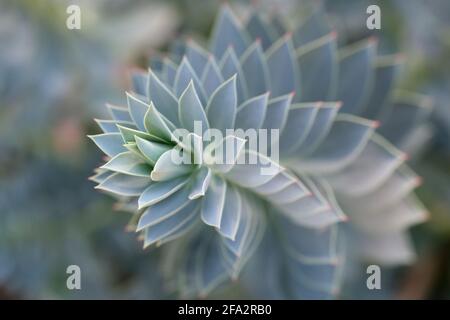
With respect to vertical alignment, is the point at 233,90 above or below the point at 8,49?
below

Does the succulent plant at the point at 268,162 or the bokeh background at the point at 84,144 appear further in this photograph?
the bokeh background at the point at 84,144

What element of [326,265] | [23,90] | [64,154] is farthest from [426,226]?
[23,90]

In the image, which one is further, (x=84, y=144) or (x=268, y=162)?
(x=84, y=144)

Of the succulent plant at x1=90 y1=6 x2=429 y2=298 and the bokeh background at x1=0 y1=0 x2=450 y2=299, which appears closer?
the succulent plant at x1=90 y1=6 x2=429 y2=298
